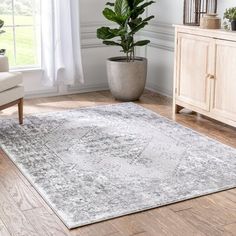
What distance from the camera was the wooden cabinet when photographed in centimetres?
408

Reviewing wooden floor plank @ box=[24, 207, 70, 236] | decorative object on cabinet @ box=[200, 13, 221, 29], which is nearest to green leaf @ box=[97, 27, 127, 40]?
decorative object on cabinet @ box=[200, 13, 221, 29]

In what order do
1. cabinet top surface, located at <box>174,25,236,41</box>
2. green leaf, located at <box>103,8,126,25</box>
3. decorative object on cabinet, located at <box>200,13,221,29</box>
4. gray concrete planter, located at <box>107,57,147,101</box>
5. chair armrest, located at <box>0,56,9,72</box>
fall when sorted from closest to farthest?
cabinet top surface, located at <box>174,25,236,41</box> < decorative object on cabinet, located at <box>200,13,221,29</box> < chair armrest, located at <box>0,56,9,72</box> < green leaf, located at <box>103,8,126,25</box> < gray concrete planter, located at <box>107,57,147,101</box>

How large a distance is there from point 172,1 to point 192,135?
6.11 ft

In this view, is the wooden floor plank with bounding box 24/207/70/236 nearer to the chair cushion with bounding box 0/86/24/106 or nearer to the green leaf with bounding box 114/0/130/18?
the chair cushion with bounding box 0/86/24/106

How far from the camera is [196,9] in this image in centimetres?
463

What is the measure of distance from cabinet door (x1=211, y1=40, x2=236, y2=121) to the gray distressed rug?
333 mm

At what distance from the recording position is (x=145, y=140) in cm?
396

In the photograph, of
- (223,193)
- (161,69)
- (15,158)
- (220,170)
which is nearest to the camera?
(223,193)

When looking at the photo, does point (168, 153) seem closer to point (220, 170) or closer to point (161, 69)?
point (220, 170)

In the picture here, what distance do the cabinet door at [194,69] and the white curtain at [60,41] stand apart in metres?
1.32

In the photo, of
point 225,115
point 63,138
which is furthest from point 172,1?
point 63,138

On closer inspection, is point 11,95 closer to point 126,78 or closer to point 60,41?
point 60,41

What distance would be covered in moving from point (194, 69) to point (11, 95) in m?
1.68

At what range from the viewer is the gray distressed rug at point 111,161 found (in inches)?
113
